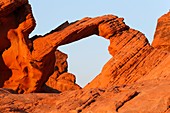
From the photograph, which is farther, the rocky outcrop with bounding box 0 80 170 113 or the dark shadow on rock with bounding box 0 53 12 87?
the dark shadow on rock with bounding box 0 53 12 87

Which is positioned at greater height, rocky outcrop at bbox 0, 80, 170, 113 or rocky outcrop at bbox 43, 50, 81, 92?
rocky outcrop at bbox 43, 50, 81, 92

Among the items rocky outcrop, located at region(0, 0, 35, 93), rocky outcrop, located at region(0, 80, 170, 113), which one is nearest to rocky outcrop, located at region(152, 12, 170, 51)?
rocky outcrop, located at region(0, 0, 35, 93)

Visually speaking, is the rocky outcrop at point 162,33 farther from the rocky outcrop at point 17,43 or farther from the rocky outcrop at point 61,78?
the rocky outcrop at point 17,43

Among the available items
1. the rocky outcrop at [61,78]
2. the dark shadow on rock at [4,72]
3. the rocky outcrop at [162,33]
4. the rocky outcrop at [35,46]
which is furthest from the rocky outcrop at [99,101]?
the rocky outcrop at [162,33]

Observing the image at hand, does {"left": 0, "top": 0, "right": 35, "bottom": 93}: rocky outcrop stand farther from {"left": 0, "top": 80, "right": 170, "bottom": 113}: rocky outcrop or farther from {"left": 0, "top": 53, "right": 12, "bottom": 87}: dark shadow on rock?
{"left": 0, "top": 80, "right": 170, "bottom": 113}: rocky outcrop

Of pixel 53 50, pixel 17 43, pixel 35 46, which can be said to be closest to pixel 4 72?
pixel 17 43

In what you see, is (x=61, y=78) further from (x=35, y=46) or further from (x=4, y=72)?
(x=35, y=46)

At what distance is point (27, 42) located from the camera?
3216 cm

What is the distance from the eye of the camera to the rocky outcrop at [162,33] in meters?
53.0

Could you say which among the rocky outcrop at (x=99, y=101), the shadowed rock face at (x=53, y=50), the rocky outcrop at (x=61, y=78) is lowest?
the rocky outcrop at (x=99, y=101)

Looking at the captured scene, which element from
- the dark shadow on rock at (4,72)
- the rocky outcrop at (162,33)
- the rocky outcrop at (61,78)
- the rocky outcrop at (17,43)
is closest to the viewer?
the rocky outcrop at (17,43)

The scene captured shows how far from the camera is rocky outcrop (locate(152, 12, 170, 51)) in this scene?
53.0 meters

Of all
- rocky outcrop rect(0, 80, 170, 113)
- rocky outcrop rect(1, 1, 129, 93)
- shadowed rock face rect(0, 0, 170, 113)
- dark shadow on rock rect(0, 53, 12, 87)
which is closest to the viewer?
rocky outcrop rect(0, 80, 170, 113)

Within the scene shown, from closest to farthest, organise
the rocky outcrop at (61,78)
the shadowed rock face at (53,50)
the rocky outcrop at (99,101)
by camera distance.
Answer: the rocky outcrop at (99,101), the shadowed rock face at (53,50), the rocky outcrop at (61,78)
